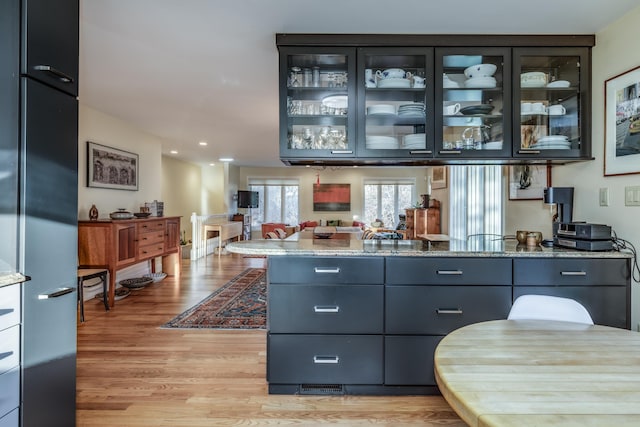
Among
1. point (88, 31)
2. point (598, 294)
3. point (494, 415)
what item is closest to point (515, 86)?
point (598, 294)

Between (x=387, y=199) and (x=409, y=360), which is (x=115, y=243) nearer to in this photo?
(x=409, y=360)

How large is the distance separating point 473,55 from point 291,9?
126 centimetres

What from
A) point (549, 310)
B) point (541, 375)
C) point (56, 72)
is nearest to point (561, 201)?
→ point (549, 310)

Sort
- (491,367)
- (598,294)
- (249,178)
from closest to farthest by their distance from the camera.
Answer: (491,367) → (598,294) → (249,178)

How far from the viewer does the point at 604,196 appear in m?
2.18

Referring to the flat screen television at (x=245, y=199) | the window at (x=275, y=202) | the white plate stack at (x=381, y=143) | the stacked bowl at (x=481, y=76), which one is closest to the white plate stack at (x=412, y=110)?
the white plate stack at (x=381, y=143)

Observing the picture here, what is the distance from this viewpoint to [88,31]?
7.33 ft

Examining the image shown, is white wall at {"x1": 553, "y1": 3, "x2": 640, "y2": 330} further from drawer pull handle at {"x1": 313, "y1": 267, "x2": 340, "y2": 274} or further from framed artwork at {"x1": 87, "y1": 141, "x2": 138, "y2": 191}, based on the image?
framed artwork at {"x1": 87, "y1": 141, "x2": 138, "y2": 191}

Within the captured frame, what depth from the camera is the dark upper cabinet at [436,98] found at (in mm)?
2268

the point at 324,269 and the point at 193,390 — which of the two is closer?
the point at 324,269

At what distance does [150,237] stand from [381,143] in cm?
355

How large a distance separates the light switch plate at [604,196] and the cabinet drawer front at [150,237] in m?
4.59

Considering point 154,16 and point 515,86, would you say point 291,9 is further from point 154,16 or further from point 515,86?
point 515,86

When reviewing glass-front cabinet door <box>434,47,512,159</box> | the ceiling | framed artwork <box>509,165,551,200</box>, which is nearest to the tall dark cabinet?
the ceiling
